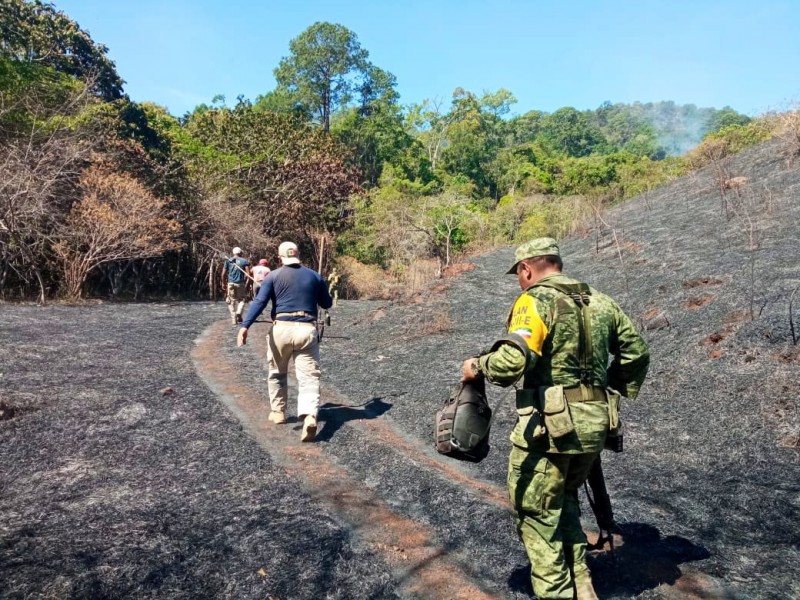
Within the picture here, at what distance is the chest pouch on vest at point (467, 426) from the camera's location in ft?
10.8

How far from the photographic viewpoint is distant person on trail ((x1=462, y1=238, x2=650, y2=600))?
3029mm

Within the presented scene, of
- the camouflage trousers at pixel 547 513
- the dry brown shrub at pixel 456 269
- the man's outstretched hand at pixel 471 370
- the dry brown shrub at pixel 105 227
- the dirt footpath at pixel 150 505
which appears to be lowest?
the dirt footpath at pixel 150 505

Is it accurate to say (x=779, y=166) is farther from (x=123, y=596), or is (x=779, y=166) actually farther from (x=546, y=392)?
(x=123, y=596)

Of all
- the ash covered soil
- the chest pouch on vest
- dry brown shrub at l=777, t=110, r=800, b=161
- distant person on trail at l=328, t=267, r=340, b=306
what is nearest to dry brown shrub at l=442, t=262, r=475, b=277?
distant person on trail at l=328, t=267, r=340, b=306

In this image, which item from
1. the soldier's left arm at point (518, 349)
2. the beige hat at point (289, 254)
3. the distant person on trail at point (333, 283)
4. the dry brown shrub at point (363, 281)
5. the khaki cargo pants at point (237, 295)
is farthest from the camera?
the dry brown shrub at point (363, 281)

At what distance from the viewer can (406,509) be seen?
4496 mm

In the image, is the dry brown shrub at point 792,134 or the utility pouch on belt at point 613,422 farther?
the dry brown shrub at point 792,134

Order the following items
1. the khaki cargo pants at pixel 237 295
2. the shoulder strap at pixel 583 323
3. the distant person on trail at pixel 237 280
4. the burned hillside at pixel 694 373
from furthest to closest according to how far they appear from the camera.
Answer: the khaki cargo pants at pixel 237 295
the distant person on trail at pixel 237 280
the burned hillside at pixel 694 373
the shoulder strap at pixel 583 323

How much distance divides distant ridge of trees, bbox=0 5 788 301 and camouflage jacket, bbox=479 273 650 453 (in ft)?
55.0

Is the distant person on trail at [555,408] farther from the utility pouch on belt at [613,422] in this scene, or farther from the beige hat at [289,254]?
the beige hat at [289,254]

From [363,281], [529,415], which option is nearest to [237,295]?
[529,415]

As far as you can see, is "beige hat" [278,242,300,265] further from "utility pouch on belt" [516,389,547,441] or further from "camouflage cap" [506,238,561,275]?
"utility pouch on belt" [516,389,547,441]

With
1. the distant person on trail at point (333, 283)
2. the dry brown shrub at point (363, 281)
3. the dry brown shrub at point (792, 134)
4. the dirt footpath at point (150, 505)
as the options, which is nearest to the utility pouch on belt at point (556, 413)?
the dirt footpath at point (150, 505)

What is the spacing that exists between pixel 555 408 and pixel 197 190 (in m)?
22.3
